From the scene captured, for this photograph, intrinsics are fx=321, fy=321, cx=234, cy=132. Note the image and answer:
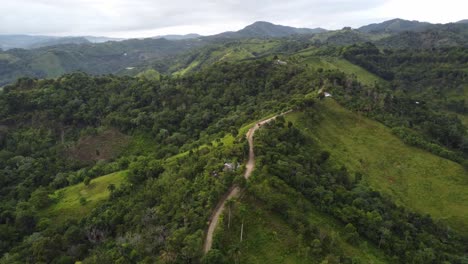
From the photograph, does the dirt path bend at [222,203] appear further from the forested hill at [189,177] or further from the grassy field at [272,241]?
the grassy field at [272,241]

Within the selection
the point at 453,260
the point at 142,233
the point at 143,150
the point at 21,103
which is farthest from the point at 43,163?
the point at 453,260

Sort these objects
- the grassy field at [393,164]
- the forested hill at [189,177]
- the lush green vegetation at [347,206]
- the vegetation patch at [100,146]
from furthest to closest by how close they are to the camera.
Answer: the vegetation patch at [100,146], the grassy field at [393,164], the lush green vegetation at [347,206], the forested hill at [189,177]

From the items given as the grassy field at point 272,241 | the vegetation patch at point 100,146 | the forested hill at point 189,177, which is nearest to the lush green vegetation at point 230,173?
the grassy field at point 272,241

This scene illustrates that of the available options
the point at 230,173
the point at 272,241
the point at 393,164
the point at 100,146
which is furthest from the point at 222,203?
the point at 100,146

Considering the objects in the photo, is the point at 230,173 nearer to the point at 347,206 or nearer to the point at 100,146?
the point at 347,206

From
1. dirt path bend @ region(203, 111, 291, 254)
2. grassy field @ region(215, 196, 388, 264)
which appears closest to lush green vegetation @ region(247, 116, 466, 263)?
grassy field @ region(215, 196, 388, 264)

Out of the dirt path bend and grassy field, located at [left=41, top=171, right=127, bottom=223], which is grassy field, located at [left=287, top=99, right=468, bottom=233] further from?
grassy field, located at [left=41, top=171, right=127, bottom=223]

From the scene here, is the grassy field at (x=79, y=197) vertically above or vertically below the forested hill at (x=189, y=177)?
below
